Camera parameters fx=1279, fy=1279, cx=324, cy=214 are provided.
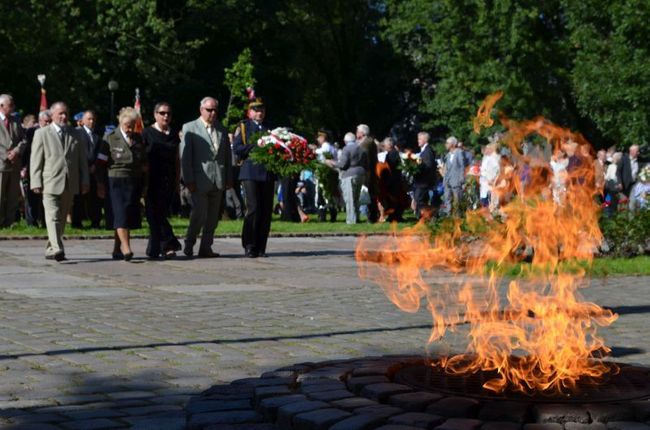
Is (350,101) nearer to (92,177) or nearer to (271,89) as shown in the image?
(271,89)

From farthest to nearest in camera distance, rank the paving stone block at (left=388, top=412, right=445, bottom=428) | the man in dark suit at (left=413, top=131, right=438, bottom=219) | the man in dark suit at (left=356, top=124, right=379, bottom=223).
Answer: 1. the man in dark suit at (left=413, top=131, right=438, bottom=219)
2. the man in dark suit at (left=356, top=124, right=379, bottom=223)
3. the paving stone block at (left=388, top=412, right=445, bottom=428)

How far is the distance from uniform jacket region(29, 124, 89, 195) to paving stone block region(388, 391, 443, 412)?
11.1 meters

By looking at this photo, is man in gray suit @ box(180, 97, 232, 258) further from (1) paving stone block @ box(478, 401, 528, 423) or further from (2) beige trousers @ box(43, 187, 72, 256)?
(1) paving stone block @ box(478, 401, 528, 423)

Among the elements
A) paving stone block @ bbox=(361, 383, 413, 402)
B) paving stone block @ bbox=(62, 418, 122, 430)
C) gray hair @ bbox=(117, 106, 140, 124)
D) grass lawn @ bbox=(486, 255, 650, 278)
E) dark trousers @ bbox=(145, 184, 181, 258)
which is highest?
gray hair @ bbox=(117, 106, 140, 124)

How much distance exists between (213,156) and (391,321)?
278 inches

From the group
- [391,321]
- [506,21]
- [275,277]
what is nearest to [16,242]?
[275,277]

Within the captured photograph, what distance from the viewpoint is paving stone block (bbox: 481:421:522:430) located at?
17.1 feet

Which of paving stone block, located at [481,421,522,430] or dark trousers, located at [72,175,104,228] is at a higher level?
dark trousers, located at [72,175,104,228]

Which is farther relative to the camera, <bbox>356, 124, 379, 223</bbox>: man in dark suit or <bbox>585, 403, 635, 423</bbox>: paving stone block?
<bbox>356, 124, 379, 223</bbox>: man in dark suit

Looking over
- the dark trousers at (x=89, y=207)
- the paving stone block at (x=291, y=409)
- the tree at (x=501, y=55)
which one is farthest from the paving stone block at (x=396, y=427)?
the tree at (x=501, y=55)

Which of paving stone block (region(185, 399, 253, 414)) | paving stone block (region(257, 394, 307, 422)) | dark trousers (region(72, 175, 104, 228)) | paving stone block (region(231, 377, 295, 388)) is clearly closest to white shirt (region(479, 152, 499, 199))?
dark trousers (region(72, 175, 104, 228))

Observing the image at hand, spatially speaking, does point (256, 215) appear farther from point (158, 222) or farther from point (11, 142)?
point (11, 142)

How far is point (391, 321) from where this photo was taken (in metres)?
10.4

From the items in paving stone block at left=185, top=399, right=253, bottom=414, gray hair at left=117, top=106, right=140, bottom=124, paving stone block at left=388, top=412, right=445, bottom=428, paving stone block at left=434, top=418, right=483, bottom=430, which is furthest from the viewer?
gray hair at left=117, top=106, right=140, bottom=124
